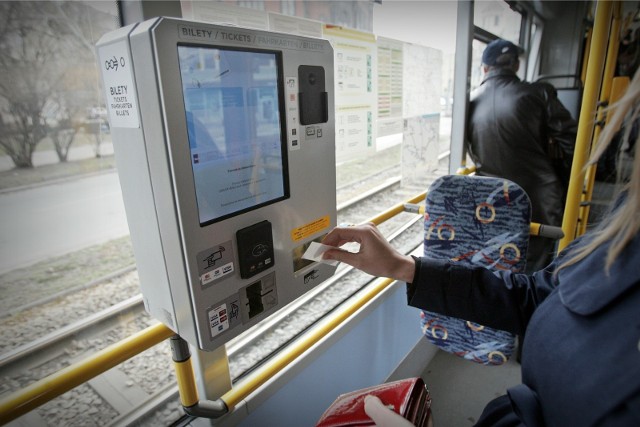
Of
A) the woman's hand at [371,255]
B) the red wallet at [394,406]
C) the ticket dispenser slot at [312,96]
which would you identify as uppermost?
the ticket dispenser slot at [312,96]

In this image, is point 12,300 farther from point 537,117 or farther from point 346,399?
point 537,117

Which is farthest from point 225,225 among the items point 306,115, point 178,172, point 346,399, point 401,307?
point 401,307

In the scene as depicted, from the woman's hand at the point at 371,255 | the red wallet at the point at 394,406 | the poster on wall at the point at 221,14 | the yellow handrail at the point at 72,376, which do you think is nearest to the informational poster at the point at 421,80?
the poster on wall at the point at 221,14

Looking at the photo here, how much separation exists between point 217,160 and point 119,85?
258 millimetres

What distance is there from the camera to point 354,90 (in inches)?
85.1

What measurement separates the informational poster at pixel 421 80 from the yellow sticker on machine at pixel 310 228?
1743mm

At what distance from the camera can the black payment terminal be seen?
1.01 metres

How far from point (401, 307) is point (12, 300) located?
209cm

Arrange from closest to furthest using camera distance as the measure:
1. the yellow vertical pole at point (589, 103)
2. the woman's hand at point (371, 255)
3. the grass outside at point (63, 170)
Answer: the woman's hand at point (371, 255), the grass outside at point (63, 170), the yellow vertical pole at point (589, 103)

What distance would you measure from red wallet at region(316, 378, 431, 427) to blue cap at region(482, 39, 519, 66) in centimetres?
283

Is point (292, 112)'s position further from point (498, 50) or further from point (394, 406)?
point (498, 50)

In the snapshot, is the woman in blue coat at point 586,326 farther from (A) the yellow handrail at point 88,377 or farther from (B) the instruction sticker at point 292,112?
(A) the yellow handrail at point 88,377

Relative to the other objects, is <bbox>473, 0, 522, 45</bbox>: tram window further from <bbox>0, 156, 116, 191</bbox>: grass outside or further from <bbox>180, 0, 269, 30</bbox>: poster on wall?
<bbox>0, 156, 116, 191</bbox>: grass outside

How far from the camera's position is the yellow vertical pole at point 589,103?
1943 millimetres
